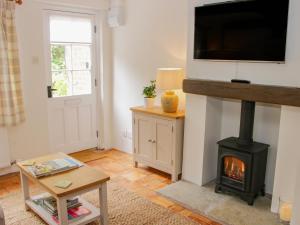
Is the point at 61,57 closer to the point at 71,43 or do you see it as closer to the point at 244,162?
the point at 71,43

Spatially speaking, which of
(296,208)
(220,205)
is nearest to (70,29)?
(220,205)

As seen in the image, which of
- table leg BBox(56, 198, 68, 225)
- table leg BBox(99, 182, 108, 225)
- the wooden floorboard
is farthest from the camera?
the wooden floorboard

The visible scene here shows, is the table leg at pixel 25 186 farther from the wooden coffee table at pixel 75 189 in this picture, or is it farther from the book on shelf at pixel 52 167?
the book on shelf at pixel 52 167

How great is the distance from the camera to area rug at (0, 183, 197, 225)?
2.67m

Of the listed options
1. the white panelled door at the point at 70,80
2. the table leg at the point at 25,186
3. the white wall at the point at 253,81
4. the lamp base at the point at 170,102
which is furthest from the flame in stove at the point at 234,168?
the white panelled door at the point at 70,80

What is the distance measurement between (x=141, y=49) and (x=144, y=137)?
1.23 metres

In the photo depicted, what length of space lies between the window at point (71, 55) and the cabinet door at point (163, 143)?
151 centimetres

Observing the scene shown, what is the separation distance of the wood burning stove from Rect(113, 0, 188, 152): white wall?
113 centimetres

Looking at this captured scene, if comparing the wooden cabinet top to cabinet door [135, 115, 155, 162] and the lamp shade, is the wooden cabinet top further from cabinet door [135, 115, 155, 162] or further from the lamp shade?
the lamp shade

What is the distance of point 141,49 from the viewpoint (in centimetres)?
404

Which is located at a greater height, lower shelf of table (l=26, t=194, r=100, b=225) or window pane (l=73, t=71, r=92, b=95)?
window pane (l=73, t=71, r=92, b=95)

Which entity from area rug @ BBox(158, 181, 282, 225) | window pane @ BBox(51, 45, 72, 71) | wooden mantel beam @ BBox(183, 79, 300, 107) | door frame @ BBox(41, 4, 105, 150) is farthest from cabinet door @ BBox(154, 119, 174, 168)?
window pane @ BBox(51, 45, 72, 71)

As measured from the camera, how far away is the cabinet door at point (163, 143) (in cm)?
341

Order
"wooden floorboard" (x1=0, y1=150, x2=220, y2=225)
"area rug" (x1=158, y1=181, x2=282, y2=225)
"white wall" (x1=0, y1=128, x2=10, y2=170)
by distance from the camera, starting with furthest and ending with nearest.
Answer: "white wall" (x1=0, y1=128, x2=10, y2=170)
"wooden floorboard" (x1=0, y1=150, x2=220, y2=225)
"area rug" (x1=158, y1=181, x2=282, y2=225)
